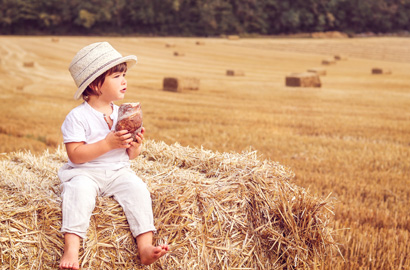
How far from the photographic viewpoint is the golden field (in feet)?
14.2

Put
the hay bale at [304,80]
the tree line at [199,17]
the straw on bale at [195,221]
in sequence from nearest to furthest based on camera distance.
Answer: the straw on bale at [195,221] < the hay bale at [304,80] < the tree line at [199,17]

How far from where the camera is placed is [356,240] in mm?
3871

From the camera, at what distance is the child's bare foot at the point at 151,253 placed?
2561 mm

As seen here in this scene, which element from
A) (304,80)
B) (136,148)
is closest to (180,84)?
(304,80)

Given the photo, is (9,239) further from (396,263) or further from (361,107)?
(361,107)

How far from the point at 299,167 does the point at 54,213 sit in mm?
3947

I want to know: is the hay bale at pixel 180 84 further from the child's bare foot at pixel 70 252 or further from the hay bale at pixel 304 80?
the child's bare foot at pixel 70 252

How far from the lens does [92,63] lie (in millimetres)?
2859

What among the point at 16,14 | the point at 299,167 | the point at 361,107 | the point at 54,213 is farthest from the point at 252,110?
the point at 16,14

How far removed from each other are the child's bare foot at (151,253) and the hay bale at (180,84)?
11.5 meters

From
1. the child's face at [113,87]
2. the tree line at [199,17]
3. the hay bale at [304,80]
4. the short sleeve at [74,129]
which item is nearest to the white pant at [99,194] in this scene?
the short sleeve at [74,129]

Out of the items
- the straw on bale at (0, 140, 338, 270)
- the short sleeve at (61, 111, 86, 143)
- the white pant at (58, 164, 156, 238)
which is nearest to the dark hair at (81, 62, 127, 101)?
the short sleeve at (61, 111, 86, 143)

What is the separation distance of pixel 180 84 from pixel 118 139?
1125 cm

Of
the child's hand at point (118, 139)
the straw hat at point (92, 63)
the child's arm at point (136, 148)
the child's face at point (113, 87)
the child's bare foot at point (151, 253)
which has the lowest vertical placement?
the child's bare foot at point (151, 253)
